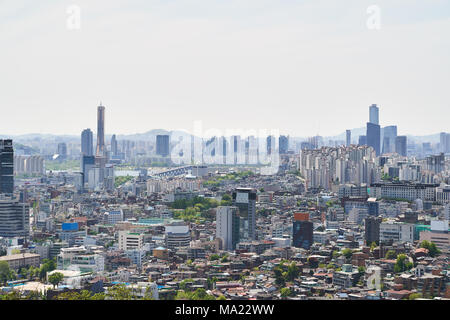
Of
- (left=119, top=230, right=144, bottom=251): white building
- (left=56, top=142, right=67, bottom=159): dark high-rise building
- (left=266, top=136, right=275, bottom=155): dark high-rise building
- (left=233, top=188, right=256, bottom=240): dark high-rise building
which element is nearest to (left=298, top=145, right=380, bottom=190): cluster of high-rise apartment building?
(left=266, top=136, right=275, bottom=155): dark high-rise building

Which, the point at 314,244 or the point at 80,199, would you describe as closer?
the point at 314,244

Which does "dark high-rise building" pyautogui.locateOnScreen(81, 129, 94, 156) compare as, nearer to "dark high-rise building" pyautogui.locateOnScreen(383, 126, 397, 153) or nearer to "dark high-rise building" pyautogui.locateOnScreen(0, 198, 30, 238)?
"dark high-rise building" pyautogui.locateOnScreen(0, 198, 30, 238)

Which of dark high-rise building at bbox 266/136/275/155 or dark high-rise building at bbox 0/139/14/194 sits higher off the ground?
dark high-rise building at bbox 266/136/275/155

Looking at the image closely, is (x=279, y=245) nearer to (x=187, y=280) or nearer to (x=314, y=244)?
(x=314, y=244)

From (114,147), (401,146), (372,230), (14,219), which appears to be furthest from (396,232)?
(114,147)

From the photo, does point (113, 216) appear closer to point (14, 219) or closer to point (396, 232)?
point (14, 219)

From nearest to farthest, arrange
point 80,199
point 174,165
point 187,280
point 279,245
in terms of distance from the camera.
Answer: point 187,280 < point 279,245 < point 80,199 < point 174,165
